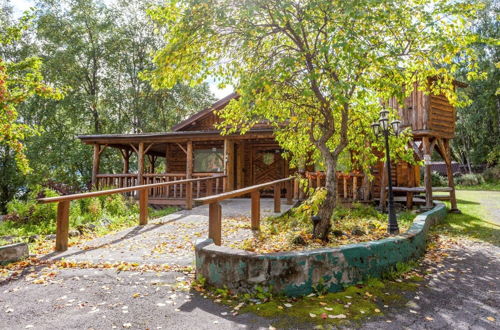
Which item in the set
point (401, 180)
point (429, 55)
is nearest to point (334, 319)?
point (429, 55)

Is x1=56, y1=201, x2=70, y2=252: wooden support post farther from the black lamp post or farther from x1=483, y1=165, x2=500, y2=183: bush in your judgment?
x1=483, y1=165, x2=500, y2=183: bush

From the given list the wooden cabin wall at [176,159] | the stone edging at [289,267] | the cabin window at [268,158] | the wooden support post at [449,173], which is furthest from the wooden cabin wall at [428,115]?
the wooden cabin wall at [176,159]

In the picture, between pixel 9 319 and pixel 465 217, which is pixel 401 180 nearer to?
pixel 465 217

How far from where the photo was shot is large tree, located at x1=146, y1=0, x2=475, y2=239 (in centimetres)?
468

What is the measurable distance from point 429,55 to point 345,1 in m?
1.96

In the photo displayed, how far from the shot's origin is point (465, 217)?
11008 millimetres

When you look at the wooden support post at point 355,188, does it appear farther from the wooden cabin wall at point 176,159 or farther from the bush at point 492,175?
the bush at point 492,175

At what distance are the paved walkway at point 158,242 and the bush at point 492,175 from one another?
2701cm

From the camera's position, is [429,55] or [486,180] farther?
[486,180]

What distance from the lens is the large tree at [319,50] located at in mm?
4680

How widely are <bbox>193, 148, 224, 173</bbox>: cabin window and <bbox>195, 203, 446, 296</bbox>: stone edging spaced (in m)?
11.7

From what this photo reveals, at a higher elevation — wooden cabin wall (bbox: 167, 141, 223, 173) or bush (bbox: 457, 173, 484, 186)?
wooden cabin wall (bbox: 167, 141, 223, 173)

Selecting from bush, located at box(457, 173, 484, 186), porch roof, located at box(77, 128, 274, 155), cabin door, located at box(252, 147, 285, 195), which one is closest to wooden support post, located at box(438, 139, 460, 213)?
cabin door, located at box(252, 147, 285, 195)

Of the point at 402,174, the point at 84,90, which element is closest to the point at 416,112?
the point at 402,174
